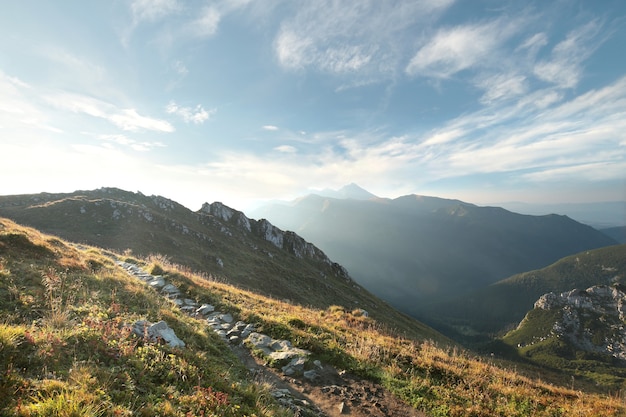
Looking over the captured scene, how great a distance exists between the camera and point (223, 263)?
61062 mm

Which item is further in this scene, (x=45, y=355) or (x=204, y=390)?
(x=204, y=390)

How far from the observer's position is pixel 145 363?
6.45m

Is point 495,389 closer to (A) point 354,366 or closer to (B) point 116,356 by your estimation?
(A) point 354,366

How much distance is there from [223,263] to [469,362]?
2188 inches

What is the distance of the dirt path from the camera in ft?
27.5

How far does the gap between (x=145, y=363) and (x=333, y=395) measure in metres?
5.81

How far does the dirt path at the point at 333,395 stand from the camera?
8391mm

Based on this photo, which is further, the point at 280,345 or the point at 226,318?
the point at 226,318

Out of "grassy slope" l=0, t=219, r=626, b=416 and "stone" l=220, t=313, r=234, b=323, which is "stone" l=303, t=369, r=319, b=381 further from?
"stone" l=220, t=313, r=234, b=323

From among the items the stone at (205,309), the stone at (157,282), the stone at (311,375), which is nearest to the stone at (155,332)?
the stone at (311,375)

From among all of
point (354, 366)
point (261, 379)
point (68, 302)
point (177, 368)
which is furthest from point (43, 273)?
point (354, 366)

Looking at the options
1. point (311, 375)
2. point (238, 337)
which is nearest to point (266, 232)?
point (238, 337)

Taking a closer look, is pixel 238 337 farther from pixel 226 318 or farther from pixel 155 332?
pixel 155 332

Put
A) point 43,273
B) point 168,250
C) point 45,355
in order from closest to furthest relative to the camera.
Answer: point 45,355 < point 43,273 < point 168,250
